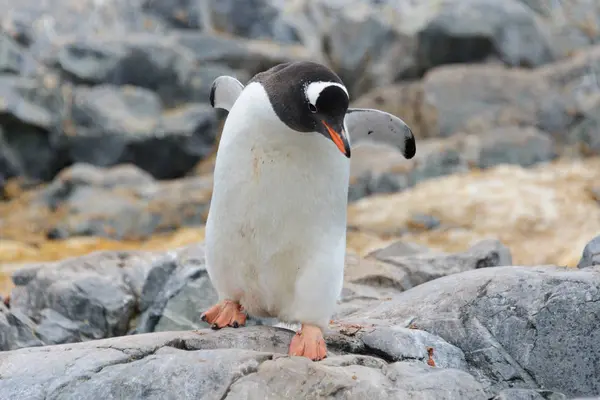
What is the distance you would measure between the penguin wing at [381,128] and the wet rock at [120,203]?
10410mm

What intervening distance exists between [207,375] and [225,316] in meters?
0.71

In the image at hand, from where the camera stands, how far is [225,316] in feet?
12.3

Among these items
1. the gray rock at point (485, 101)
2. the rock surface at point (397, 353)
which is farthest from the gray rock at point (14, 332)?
the gray rock at point (485, 101)

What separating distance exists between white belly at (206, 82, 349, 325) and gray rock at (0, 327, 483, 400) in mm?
394

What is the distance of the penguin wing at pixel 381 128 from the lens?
376 centimetres

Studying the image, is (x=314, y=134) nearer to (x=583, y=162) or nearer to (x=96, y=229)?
(x=96, y=229)

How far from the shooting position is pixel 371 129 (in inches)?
151

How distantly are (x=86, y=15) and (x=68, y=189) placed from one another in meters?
8.91

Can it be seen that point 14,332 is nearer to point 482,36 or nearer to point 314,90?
point 314,90

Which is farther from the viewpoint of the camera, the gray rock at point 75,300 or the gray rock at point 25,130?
the gray rock at point 25,130

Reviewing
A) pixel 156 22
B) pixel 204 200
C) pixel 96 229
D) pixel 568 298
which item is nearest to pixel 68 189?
pixel 96 229

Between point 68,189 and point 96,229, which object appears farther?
point 68,189

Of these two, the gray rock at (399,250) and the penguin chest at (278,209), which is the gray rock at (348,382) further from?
the gray rock at (399,250)

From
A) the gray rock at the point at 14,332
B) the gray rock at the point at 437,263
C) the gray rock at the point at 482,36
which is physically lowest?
the gray rock at the point at 14,332
